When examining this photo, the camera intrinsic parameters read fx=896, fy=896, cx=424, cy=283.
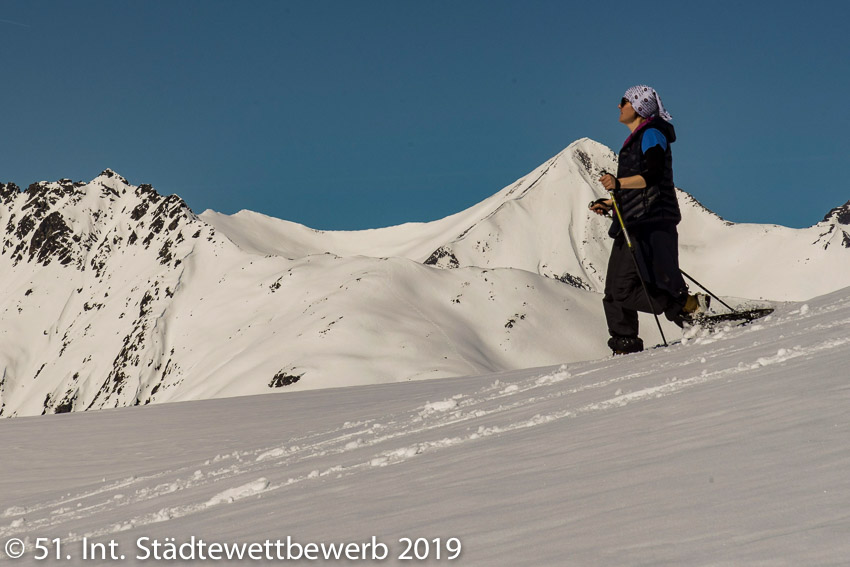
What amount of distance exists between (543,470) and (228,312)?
346 feet

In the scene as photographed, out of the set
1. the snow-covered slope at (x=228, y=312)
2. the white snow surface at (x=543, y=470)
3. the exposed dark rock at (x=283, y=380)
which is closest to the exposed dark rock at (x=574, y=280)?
the snow-covered slope at (x=228, y=312)

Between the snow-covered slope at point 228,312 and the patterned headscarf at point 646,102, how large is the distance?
2358 inches

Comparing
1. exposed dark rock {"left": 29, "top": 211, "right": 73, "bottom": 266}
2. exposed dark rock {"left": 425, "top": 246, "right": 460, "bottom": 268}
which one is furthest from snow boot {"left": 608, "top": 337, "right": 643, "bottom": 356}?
exposed dark rock {"left": 29, "top": 211, "right": 73, "bottom": 266}

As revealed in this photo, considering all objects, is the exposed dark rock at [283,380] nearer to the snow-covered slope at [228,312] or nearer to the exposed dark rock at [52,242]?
the snow-covered slope at [228,312]

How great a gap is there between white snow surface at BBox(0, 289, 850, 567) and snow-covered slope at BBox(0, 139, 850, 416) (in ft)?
196

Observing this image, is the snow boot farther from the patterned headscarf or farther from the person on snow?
the patterned headscarf

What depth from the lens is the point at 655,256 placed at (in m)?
9.43

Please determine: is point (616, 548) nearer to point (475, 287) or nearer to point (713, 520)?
point (713, 520)

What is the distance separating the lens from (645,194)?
31.1 feet

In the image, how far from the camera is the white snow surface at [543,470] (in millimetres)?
3303

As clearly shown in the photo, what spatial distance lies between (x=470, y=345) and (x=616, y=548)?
269 ft

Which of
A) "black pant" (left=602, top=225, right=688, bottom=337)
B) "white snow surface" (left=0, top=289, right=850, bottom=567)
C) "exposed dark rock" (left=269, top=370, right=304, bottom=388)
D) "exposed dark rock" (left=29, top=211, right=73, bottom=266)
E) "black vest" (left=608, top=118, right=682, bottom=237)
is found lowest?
"white snow surface" (left=0, top=289, right=850, bottom=567)

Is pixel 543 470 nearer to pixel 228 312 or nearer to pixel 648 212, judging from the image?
pixel 648 212

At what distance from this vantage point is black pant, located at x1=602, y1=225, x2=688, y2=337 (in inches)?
369
